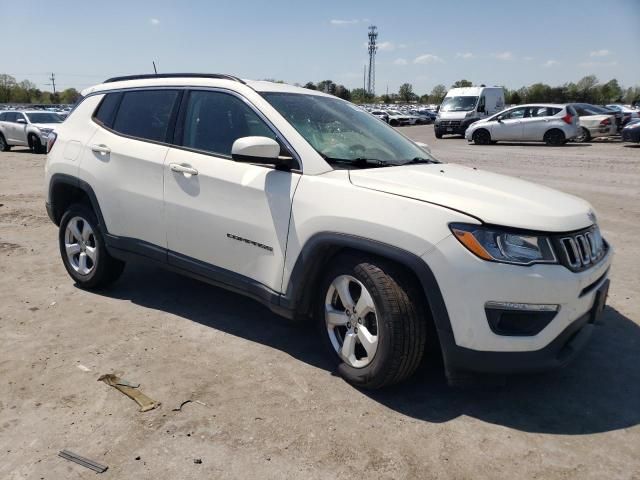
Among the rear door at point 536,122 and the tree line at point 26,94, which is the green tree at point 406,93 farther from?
the rear door at point 536,122

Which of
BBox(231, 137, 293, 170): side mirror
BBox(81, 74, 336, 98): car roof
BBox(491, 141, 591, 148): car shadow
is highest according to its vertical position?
BBox(81, 74, 336, 98): car roof

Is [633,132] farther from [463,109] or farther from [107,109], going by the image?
[107,109]

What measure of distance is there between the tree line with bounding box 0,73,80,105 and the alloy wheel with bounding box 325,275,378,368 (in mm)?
139621

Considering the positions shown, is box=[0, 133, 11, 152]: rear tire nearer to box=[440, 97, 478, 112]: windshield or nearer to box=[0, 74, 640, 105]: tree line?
box=[440, 97, 478, 112]: windshield

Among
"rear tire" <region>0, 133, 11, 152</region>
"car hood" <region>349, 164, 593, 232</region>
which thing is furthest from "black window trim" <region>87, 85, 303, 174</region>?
"rear tire" <region>0, 133, 11, 152</region>

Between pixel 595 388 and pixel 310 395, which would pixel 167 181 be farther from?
pixel 595 388

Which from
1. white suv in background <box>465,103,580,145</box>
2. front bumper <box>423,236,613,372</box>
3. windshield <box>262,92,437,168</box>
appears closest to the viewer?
front bumper <box>423,236,613,372</box>

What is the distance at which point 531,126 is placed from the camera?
67.7 feet

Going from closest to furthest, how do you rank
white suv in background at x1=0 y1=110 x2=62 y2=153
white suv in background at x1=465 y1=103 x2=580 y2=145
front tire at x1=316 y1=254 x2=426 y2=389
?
1. front tire at x1=316 y1=254 x2=426 y2=389
2. white suv in background at x1=0 y1=110 x2=62 y2=153
3. white suv in background at x1=465 y1=103 x2=580 y2=145

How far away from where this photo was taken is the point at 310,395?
10.2ft

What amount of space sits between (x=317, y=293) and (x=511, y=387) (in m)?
1.27

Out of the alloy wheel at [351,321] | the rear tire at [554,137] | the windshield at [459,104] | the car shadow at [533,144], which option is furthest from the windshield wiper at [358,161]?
the windshield at [459,104]

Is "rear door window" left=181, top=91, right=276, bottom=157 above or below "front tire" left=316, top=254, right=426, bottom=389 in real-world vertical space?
above

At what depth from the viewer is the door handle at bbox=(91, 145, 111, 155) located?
14.2 feet
